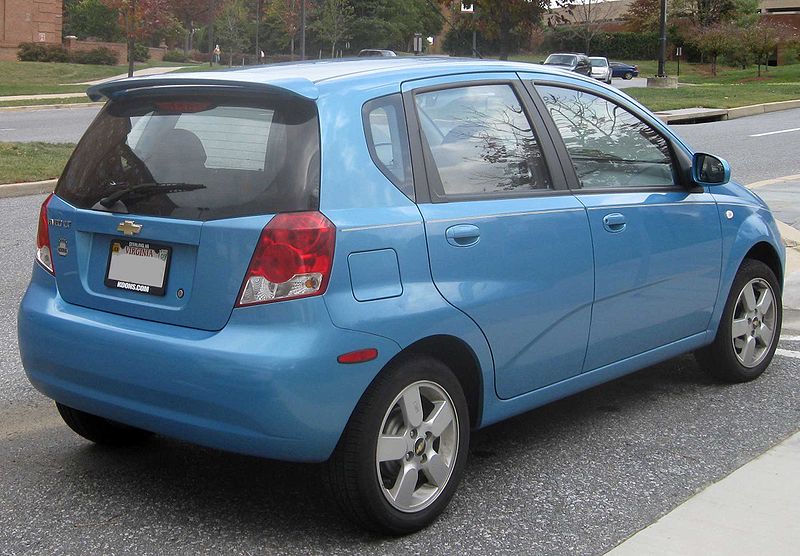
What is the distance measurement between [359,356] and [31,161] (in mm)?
11911

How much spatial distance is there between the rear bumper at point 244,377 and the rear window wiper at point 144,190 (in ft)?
1.48

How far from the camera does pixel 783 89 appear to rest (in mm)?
37219

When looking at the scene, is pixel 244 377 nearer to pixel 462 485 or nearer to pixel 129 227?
pixel 129 227

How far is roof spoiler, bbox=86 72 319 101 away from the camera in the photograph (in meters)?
3.72

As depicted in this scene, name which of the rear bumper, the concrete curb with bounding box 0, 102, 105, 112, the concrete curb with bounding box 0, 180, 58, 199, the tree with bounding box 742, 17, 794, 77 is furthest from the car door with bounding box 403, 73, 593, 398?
the tree with bounding box 742, 17, 794, 77

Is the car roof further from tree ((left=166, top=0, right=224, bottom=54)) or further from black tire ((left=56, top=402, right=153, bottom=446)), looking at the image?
tree ((left=166, top=0, right=224, bottom=54))

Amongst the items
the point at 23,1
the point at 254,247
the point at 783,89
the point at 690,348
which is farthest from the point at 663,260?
the point at 23,1

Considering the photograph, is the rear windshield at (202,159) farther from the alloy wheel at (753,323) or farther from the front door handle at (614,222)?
the alloy wheel at (753,323)

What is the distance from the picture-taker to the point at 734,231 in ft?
17.8

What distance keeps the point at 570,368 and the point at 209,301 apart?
1.65 metres

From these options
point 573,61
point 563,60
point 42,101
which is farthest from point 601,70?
point 42,101

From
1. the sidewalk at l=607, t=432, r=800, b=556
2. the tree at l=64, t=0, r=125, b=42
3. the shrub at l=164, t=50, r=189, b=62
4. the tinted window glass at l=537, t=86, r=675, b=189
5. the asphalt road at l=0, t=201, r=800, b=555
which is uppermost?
the tree at l=64, t=0, r=125, b=42

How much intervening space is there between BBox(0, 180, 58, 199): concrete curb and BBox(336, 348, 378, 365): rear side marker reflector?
9.56m

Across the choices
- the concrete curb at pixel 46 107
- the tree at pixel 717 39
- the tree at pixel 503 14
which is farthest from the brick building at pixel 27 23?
the tree at pixel 717 39
